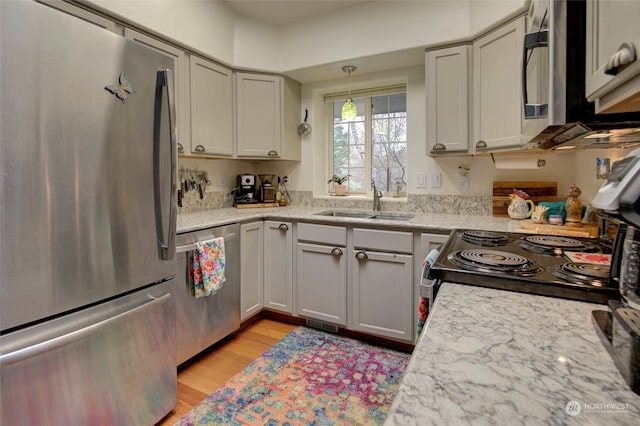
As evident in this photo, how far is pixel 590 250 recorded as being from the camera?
129cm

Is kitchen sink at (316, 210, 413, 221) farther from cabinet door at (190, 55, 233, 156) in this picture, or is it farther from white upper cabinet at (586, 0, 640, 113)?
white upper cabinet at (586, 0, 640, 113)

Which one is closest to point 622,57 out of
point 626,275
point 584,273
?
point 626,275

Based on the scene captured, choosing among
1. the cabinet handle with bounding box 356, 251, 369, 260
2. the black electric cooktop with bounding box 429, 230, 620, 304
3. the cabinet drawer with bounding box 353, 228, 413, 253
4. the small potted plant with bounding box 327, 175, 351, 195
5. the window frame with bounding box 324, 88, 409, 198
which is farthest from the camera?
the small potted plant with bounding box 327, 175, 351, 195

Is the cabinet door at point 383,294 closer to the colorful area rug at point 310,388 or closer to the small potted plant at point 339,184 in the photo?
the colorful area rug at point 310,388

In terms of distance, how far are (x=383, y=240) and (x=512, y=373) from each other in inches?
67.3

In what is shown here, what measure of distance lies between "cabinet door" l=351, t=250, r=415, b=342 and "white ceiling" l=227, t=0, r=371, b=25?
1923 mm

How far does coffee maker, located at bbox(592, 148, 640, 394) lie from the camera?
460mm

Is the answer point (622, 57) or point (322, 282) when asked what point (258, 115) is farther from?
point (622, 57)

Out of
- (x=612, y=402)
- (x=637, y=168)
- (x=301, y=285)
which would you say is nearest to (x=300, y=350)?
(x=301, y=285)

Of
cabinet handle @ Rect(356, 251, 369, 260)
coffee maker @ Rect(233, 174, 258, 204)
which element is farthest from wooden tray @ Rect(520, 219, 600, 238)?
coffee maker @ Rect(233, 174, 258, 204)

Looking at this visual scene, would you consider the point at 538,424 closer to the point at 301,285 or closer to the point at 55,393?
the point at 55,393

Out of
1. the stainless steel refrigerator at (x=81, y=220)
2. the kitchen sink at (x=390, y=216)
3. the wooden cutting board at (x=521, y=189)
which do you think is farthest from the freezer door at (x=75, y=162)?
the wooden cutting board at (x=521, y=189)

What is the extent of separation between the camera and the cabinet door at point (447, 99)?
2265 millimetres

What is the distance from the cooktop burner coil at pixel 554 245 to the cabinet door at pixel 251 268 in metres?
1.77
